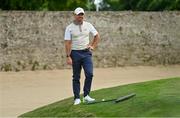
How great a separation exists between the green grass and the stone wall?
40.8 ft

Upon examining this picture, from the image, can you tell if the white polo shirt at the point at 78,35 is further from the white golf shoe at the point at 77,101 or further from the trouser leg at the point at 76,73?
the white golf shoe at the point at 77,101

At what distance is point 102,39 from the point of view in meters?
25.5

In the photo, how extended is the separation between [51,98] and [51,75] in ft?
25.9

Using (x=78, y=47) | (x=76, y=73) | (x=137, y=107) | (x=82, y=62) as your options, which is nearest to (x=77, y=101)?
(x=76, y=73)

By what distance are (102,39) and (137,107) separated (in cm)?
1606

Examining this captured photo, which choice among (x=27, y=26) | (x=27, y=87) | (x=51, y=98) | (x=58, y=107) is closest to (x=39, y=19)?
(x=27, y=26)

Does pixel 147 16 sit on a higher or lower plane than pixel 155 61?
higher

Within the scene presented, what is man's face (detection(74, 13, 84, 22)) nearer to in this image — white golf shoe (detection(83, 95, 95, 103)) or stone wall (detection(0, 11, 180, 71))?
white golf shoe (detection(83, 95, 95, 103))

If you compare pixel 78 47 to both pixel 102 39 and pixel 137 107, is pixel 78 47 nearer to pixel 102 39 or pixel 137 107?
pixel 137 107

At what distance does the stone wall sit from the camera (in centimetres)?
2400

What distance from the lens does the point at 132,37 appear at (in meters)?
26.1

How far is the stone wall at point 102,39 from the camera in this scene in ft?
78.7

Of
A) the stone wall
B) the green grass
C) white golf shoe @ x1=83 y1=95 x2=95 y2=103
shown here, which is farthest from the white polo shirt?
the stone wall

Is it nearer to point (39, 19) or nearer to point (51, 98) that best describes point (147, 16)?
point (39, 19)
